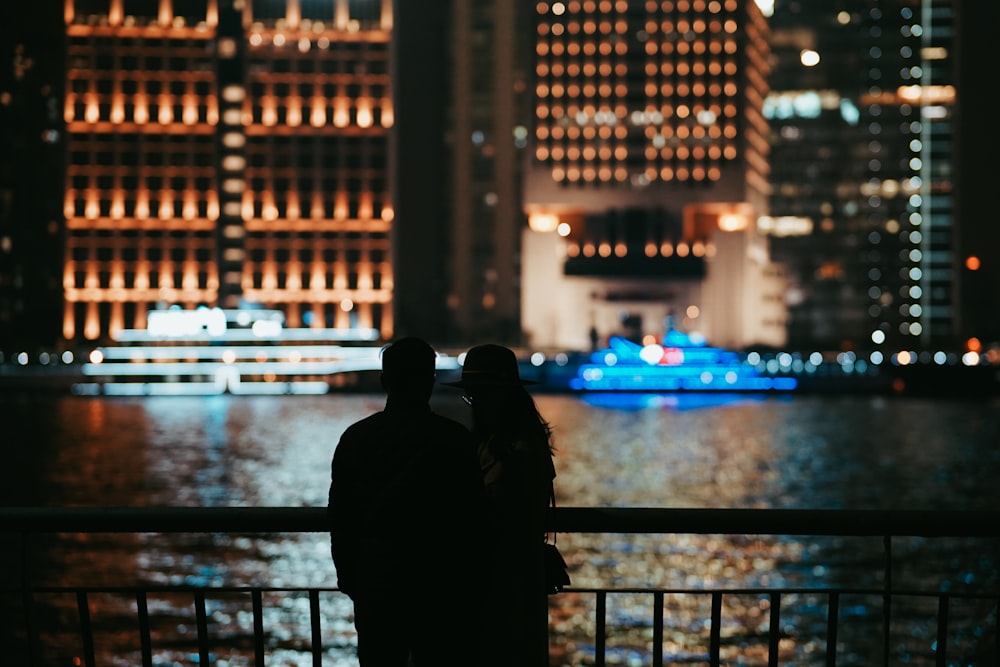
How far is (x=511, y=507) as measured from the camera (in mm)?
6609

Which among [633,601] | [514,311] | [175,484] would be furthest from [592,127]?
[633,601]

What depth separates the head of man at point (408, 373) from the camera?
21.5 feet

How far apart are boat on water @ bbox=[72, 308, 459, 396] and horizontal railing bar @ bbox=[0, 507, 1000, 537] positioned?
132 metres

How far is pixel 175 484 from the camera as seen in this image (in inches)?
2260

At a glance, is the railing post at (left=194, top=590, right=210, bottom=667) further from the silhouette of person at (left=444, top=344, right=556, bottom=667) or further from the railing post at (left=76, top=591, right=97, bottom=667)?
the silhouette of person at (left=444, top=344, right=556, bottom=667)

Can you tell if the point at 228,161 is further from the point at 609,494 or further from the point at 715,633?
the point at 715,633

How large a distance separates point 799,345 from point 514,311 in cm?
4042

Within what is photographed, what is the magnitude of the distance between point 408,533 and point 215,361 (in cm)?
14092

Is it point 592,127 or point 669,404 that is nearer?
point 669,404

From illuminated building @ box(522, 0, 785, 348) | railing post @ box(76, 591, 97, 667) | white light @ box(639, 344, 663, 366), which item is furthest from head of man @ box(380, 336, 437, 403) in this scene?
illuminated building @ box(522, 0, 785, 348)

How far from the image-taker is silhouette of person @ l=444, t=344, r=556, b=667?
654cm

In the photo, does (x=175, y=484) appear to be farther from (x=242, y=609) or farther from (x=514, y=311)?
(x=514, y=311)

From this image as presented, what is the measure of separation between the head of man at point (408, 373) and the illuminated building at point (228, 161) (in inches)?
6625

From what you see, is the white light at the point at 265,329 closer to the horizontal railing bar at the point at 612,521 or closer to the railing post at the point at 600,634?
the horizontal railing bar at the point at 612,521
